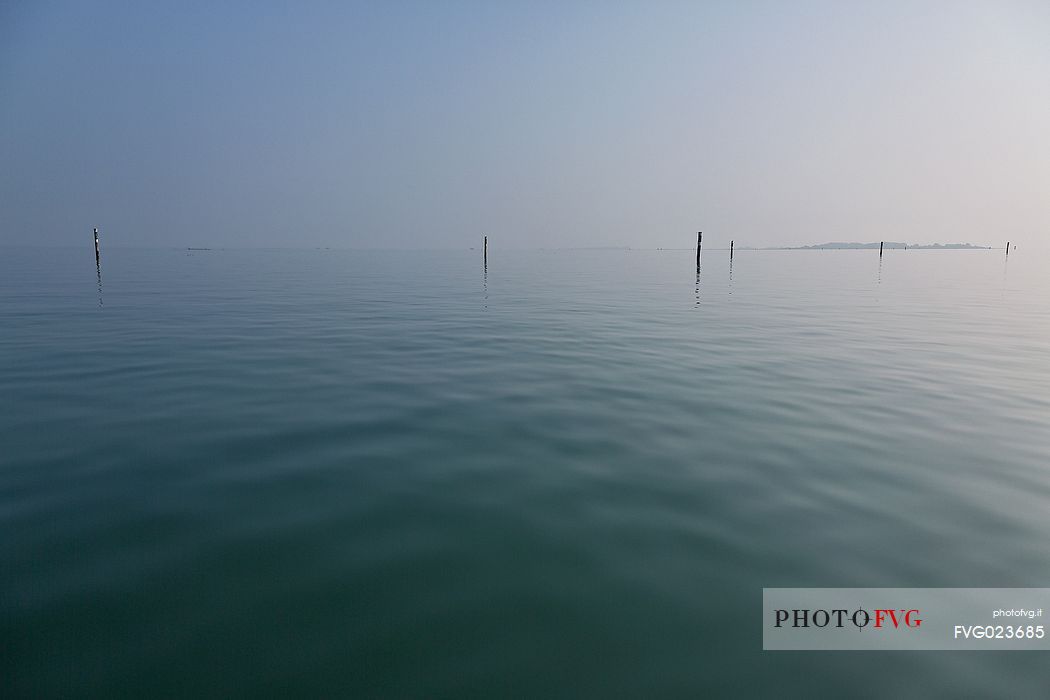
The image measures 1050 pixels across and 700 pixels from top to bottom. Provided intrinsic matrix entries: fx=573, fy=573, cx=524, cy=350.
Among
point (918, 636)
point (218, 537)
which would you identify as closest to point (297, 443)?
point (218, 537)

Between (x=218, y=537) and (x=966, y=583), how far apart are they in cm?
671

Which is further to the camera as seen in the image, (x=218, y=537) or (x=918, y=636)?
(x=218, y=537)

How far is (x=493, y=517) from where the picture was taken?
595 centimetres

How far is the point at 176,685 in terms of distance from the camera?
368 cm

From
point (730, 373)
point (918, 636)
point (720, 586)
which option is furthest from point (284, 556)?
point (730, 373)

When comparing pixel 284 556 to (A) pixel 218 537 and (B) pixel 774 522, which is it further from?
(B) pixel 774 522

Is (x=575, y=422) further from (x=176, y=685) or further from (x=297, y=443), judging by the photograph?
(x=176, y=685)

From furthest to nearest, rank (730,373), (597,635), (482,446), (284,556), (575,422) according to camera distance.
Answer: (730,373) < (575,422) < (482,446) < (284,556) < (597,635)

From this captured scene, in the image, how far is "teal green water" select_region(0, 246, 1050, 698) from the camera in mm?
3930

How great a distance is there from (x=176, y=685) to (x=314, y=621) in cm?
91

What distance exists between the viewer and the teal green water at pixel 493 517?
3930 mm

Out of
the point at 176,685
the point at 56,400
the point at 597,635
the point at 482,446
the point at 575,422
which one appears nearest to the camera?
the point at 176,685

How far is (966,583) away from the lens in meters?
4.87

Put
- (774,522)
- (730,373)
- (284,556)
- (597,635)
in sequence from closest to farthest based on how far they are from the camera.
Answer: (597,635)
(284,556)
(774,522)
(730,373)
